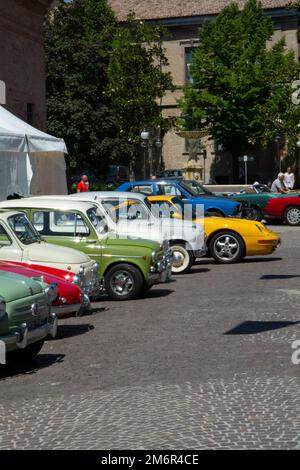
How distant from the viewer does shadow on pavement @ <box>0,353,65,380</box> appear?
31.2ft

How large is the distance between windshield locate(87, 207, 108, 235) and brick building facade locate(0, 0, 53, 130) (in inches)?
596

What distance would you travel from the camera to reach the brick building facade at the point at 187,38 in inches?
2635

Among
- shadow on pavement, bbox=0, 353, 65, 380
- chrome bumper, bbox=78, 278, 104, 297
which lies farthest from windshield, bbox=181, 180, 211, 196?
shadow on pavement, bbox=0, 353, 65, 380

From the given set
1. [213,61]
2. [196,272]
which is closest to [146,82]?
[213,61]

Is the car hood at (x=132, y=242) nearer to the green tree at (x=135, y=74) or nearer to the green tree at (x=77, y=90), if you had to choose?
the green tree at (x=135, y=74)

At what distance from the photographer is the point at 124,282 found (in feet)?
49.0

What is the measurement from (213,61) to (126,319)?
52.5m

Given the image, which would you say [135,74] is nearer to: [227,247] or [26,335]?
[227,247]

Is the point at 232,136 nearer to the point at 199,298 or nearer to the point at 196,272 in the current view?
the point at 196,272

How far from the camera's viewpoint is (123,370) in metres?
9.36

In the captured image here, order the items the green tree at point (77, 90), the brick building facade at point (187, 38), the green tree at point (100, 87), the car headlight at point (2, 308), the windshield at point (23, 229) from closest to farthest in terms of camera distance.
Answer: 1. the car headlight at point (2, 308)
2. the windshield at point (23, 229)
3. the green tree at point (100, 87)
4. the green tree at point (77, 90)
5. the brick building facade at point (187, 38)

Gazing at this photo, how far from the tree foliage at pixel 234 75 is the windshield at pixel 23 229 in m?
49.1

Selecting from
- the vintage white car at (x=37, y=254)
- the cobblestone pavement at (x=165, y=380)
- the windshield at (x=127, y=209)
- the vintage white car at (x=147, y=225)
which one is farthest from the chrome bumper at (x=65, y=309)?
the windshield at (x=127, y=209)

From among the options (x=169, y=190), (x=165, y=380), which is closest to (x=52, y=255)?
(x=165, y=380)
